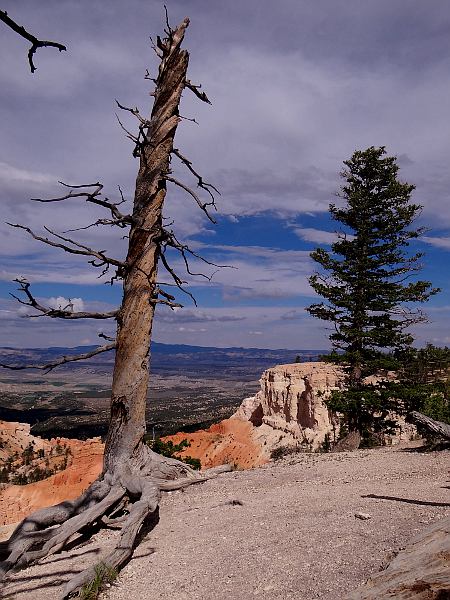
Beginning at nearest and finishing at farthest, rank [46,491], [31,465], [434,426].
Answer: [434,426] < [46,491] < [31,465]

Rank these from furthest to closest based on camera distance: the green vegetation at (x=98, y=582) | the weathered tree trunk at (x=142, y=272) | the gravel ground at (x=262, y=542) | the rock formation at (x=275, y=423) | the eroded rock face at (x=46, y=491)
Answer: the rock formation at (x=275, y=423)
the eroded rock face at (x=46, y=491)
the weathered tree trunk at (x=142, y=272)
the gravel ground at (x=262, y=542)
the green vegetation at (x=98, y=582)

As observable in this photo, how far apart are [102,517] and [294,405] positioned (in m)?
43.3

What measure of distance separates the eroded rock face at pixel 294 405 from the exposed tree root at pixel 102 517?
35.3m

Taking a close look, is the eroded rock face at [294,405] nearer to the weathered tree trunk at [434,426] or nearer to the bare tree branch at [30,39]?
the weathered tree trunk at [434,426]

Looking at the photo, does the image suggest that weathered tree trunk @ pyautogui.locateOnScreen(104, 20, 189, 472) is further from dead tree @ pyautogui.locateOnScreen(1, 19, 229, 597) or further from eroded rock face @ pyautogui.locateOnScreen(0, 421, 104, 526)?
eroded rock face @ pyautogui.locateOnScreen(0, 421, 104, 526)

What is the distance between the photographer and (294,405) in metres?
47.7

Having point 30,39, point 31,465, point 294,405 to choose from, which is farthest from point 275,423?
point 30,39

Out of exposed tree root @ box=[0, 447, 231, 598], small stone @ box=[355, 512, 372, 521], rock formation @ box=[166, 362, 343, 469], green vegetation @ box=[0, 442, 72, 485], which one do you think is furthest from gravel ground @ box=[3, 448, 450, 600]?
green vegetation @ box=[0, 442, 72, 485]

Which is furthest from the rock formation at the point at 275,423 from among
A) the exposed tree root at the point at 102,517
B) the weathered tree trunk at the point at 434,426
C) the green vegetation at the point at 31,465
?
the exposed tree root at the point at 102,517

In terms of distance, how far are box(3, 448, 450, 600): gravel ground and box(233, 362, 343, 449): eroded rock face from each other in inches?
1350

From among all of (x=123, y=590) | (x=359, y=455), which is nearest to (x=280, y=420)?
(x=359, y=455)

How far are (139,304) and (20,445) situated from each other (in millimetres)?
58073

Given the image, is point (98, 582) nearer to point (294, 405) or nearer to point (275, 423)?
point (294, 405)

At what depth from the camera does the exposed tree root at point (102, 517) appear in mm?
4804
